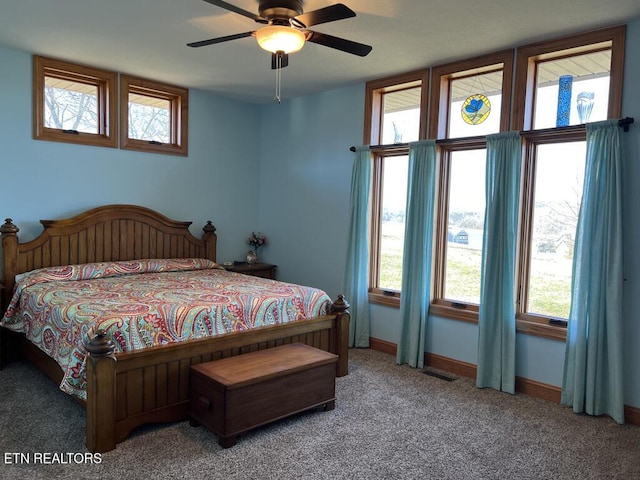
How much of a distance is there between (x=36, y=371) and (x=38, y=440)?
1.35m

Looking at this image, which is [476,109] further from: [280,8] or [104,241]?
[104,241]

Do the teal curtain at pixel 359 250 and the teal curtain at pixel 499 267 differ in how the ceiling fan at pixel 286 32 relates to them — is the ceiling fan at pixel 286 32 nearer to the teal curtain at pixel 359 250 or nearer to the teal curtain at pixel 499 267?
the teal curtain at pixel 499 267

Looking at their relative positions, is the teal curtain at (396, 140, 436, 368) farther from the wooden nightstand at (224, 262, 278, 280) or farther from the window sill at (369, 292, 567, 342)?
the wooden nightstand at (224, 262, 278, 280)

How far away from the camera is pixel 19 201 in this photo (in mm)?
4332

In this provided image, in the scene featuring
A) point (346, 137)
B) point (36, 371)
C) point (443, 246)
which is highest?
point (346, 137)

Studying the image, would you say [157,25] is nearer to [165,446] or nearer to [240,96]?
[240,96]

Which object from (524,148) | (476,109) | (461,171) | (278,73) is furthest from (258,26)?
(524,148)

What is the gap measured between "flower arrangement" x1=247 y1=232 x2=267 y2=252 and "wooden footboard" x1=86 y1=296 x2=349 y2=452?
253cm

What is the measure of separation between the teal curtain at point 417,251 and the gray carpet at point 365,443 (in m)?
0.79

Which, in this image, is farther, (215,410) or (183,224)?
(183,224)

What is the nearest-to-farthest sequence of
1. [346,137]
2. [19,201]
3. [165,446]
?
[165,446] → [19,201] → [346,137]

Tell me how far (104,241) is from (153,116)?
150cm

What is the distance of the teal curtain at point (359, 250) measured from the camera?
16.0 ft

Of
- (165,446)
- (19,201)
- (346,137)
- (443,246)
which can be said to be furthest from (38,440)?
(346,137)
